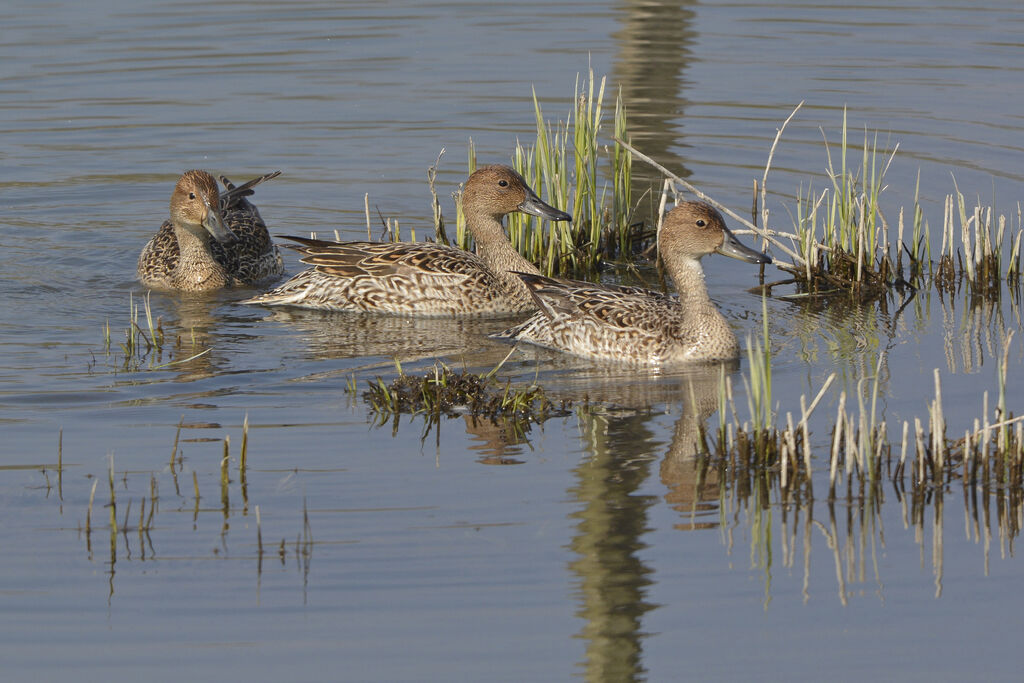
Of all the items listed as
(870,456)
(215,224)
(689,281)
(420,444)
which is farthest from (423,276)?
(870,456)

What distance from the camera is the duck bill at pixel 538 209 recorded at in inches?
423

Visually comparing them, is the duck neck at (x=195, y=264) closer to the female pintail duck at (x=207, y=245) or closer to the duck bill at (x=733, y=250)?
the female pintail duck at (x=207, y=245)

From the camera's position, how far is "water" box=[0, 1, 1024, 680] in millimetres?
5535

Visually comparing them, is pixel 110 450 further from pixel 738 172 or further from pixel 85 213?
pixel 738 172

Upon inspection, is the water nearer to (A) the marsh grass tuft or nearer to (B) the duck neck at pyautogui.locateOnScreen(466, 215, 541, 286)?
(A) the marsh grass tuft

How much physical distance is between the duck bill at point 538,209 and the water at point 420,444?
1098mm

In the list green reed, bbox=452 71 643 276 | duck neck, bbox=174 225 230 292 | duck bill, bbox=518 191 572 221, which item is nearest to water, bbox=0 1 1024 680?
duck neck, bbox=174 225 230 292

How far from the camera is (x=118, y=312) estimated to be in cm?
1042

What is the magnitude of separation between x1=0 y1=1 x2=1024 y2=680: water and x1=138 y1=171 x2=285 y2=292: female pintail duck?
0.25 m

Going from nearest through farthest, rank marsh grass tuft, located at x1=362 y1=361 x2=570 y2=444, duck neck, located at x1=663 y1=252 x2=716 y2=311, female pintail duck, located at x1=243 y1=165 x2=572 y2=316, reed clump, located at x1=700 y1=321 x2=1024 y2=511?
reed clump, located at x1=700 y1=321 x2=1024 y2=511 < marsh grass tuft, located at x1=362 y1=361 x2=570 y2=444 < duck neck, located at x1=663 y1=252 x2=716 y2=311 < female pintail duck, located at x1=243 y1=165 x2=572 y2=316

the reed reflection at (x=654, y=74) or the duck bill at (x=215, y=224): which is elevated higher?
the reed reflection at (x=654, y=74)

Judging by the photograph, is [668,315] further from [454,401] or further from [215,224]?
[215,224]

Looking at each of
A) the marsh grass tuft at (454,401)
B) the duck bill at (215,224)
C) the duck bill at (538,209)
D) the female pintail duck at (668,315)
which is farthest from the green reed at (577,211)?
→ the marsh grass tuft at (454,401)

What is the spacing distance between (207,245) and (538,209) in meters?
2.47
